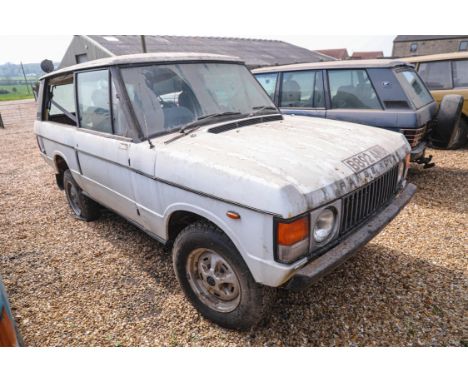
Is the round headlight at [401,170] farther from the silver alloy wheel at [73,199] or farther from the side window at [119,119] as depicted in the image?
the silver alloy wheel at [73,199]

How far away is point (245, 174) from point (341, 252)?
0.80 meters

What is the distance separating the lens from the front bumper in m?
1.86

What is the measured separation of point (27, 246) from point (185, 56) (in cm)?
304

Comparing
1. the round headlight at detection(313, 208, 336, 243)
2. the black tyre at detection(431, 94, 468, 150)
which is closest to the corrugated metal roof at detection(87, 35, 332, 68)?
the black tyre at detection(431, 94, 468, 150)

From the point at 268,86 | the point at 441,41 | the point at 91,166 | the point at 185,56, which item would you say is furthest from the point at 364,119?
the point at 441,41

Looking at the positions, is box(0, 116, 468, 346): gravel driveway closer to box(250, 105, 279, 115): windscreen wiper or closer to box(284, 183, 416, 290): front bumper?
box(284, 183, 416, 290): front bumper

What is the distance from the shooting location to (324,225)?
2016mm

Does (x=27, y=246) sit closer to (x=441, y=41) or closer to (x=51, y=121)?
(x=51, y=121)

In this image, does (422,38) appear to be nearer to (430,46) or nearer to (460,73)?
(430,46)

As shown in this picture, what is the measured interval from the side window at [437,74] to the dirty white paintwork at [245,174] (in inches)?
202

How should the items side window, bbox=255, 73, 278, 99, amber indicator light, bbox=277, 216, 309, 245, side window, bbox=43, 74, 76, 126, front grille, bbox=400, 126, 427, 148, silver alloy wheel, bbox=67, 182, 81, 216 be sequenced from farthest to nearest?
side window, bbox=255, 73, 278, 99 → front grille, bbox=400, 126, 427, 148 → silver alloy wheel, bbox=67, 182, 81, 216 → side window, bbox=43, 74, 76, 126 → amber indicator light, bbox=277, 216, 309, 245

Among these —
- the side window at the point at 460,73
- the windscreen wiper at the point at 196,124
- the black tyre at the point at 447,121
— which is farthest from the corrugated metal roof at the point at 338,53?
the windscreen wiper at the point at 196,124

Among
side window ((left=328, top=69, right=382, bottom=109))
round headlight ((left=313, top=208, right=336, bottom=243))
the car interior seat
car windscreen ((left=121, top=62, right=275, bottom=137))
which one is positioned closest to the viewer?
round headlight ((left=313, top=208, right=336, bottom=243))

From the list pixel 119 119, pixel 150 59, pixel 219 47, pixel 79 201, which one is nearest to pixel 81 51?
pixel 219 47
